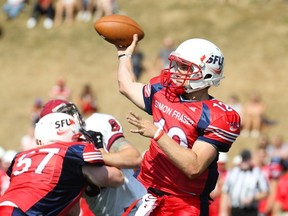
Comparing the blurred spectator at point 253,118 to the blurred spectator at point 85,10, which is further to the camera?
the blurred spectator at point 85,10

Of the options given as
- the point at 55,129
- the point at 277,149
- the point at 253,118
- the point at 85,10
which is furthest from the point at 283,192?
the point at 85,10

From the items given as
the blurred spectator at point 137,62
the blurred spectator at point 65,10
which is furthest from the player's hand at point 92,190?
the blurred spectator at point 65,10

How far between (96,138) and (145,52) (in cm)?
1625

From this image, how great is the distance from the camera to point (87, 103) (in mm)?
19609

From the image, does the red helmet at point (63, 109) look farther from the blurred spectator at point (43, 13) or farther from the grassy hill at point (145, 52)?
the blurred spectator at point (43, 13)

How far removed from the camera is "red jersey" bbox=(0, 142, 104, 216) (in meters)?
5.82

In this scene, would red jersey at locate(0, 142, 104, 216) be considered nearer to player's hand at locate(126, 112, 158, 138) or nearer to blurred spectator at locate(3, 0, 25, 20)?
player's hand at locate(126, 112, 158, 138)

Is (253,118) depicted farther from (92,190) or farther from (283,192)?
(92,190)

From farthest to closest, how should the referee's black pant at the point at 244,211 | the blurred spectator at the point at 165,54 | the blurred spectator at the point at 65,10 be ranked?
the blurred spectator at the point at 65,10, the blurred spectator at the point at 165,54, the referee's black pant at the point at 244,211

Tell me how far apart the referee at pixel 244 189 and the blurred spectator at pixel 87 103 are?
26.4 ft

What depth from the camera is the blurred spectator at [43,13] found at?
78.9ft

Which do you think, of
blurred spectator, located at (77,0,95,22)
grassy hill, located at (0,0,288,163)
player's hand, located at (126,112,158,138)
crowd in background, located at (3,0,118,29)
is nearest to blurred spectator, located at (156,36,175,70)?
grassy hill, located at (0,0,288,163)

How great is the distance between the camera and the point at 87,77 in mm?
22734

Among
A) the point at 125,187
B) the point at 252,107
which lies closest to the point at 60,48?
the point at 252,107
